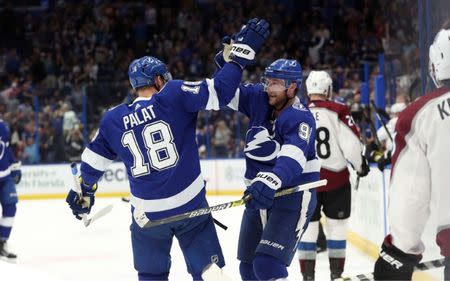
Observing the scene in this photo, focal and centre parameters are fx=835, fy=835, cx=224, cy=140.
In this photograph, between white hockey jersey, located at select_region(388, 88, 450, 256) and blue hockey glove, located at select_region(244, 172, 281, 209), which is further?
blue hockey glove, located at select_region(244, 172, 281, 209)

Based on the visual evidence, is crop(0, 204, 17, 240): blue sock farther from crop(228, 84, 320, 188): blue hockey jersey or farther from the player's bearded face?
the player's bearded face

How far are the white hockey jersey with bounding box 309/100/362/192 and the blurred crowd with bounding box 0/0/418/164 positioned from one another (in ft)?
19.9

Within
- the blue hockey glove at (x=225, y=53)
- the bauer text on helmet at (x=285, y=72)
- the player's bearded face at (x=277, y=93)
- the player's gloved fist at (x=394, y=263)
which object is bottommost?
the player's gloved fist at (x=394, y=263)

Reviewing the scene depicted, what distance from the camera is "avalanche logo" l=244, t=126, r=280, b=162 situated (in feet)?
11.7

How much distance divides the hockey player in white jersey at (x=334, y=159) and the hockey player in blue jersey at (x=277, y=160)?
1394 mm

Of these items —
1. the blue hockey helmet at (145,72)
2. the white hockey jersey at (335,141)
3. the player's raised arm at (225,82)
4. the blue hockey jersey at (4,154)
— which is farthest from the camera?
the blue hockey jersey at (4,154)

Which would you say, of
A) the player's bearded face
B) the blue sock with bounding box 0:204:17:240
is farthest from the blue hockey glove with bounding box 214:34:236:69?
the blue sock with bounding box 0:204:17:240

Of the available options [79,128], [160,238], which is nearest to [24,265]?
[160,238]

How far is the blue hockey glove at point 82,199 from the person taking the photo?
3633 mm

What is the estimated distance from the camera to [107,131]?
3.42m

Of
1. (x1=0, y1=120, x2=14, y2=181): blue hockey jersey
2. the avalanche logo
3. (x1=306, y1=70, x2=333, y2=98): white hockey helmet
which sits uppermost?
the avalanche logo

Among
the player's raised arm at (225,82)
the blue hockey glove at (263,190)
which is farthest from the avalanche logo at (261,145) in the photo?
the blue hockey glove at (263,190)

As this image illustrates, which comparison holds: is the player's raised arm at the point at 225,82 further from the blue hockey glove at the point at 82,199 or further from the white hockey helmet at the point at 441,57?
the white hockey helmet at the point at 441,57

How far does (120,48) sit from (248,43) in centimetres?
1165
